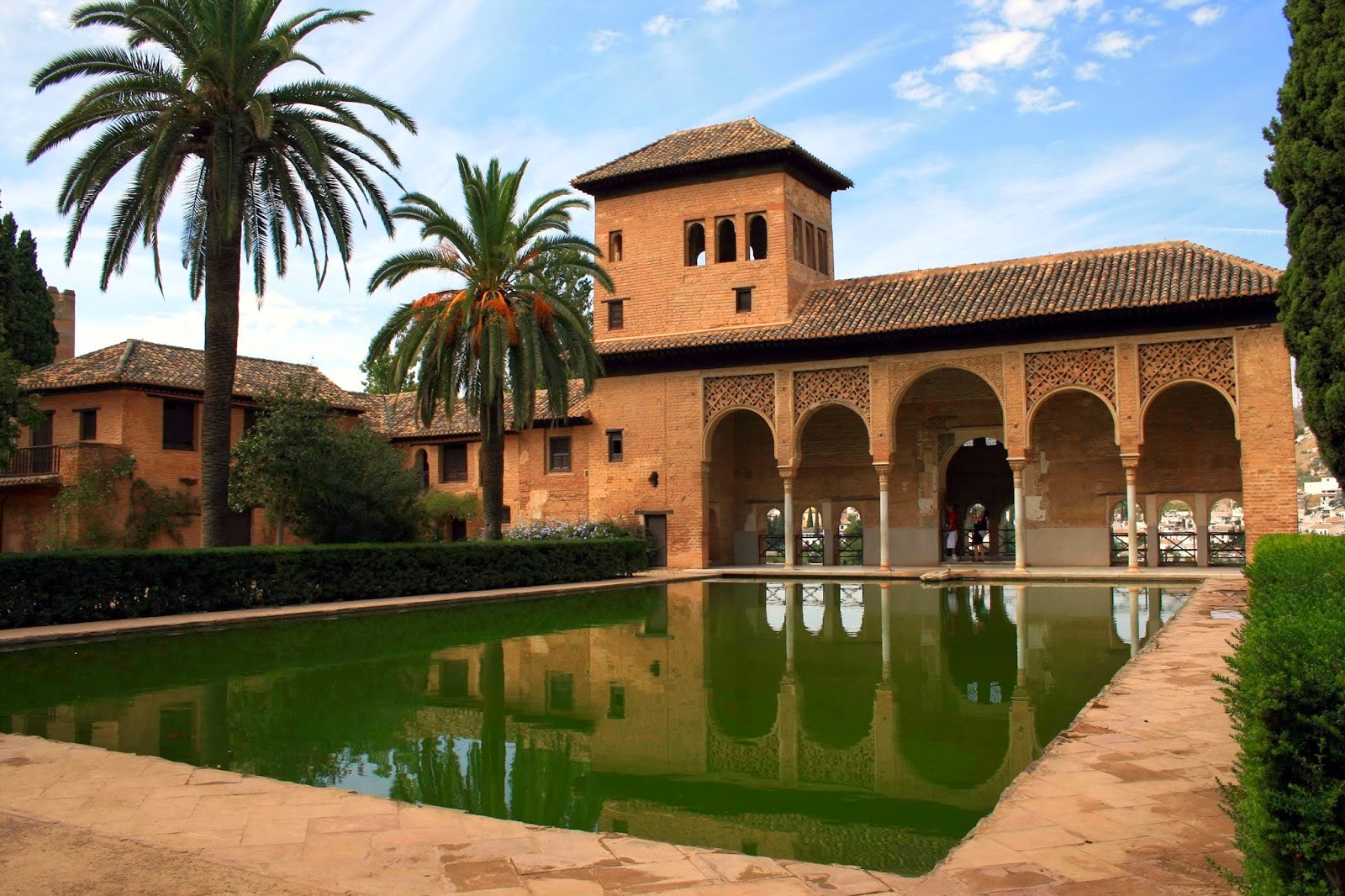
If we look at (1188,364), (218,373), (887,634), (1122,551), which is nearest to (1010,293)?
(1188,364)

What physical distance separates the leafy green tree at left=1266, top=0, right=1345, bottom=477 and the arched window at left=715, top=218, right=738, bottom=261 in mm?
17009

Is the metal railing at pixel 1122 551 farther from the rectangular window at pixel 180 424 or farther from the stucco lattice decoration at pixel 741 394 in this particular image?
the rectangular window at pixel 180 424

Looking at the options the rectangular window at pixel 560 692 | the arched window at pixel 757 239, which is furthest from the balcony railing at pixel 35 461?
the rectangular window at pixel 560 692

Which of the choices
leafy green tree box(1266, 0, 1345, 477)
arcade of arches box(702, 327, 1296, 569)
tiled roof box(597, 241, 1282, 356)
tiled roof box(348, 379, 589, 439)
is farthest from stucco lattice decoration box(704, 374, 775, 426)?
leafy green tree box(1266, 0, 1345, 477)

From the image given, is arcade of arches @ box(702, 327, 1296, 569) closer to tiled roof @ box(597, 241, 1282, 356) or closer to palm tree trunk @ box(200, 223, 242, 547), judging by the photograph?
tiled roof @ box(597, 241, 1282, 356)

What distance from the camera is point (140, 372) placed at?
90.4 ft

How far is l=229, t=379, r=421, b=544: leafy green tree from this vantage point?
23.8 m

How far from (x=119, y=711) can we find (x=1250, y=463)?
20325mm

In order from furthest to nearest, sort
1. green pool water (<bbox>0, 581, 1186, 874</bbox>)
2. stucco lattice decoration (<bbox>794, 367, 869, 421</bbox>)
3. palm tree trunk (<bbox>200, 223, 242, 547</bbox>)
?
stucco lattice decoration (<bbox>794, 367, 869, 421</bbox>), palm tree trunk (<bbox>200, 223, 242, 547</bbox>), green pool water (<bbox>0, 581, 1186, 874</bbox>)

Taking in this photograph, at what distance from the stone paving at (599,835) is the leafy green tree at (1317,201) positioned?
6228 millimetres

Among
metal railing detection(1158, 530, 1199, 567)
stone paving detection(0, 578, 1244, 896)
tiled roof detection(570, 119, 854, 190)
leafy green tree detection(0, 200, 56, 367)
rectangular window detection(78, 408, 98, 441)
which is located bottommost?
stone paving detection(0, 578, 1244, 896)

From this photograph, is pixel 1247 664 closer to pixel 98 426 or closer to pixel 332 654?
pixel 332 654

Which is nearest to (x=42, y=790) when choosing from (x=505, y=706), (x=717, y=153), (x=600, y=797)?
(x=600, y=797)

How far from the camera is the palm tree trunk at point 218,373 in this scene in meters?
17.4
